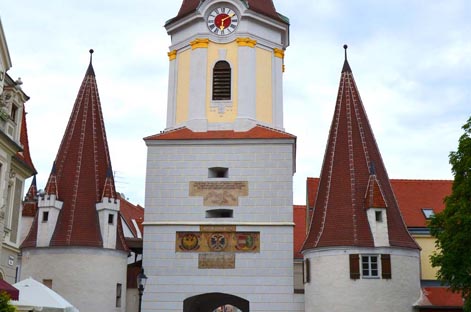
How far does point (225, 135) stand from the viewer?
35312 millimetres

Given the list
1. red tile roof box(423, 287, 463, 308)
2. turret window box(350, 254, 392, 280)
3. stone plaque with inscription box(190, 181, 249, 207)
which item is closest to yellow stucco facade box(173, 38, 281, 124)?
stone plaque with inscription box(190, 181, 249, 207)

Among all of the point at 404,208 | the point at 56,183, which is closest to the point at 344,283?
the point at 404,208

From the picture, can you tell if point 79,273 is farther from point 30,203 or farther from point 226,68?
point 226,68

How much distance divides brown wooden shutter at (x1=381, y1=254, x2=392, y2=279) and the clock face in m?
14.3

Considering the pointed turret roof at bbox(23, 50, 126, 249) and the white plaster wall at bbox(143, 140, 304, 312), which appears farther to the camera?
the white plaster wall at bbox(143, 140, 304, 312)

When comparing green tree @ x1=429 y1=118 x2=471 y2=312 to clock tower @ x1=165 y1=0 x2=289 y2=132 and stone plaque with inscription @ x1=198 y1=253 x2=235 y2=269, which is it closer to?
stone plaque with inscription @ x1=198 y1=253 x2=235 y2=269

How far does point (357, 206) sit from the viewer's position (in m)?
32.1

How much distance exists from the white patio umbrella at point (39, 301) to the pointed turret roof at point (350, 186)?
1410cm

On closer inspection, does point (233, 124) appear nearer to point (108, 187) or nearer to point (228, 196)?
point (228, 196)

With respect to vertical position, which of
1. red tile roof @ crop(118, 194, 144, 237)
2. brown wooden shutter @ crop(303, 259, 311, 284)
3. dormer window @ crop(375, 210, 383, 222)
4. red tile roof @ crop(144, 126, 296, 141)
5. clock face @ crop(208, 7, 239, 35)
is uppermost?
A: clock face @ crop(208, 7, 239, 35)

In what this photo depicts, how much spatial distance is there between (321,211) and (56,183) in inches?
500

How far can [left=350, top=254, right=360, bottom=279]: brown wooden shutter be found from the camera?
30.7 metres

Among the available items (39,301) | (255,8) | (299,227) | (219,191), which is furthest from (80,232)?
(299,227)

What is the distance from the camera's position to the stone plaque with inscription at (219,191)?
113 feet
